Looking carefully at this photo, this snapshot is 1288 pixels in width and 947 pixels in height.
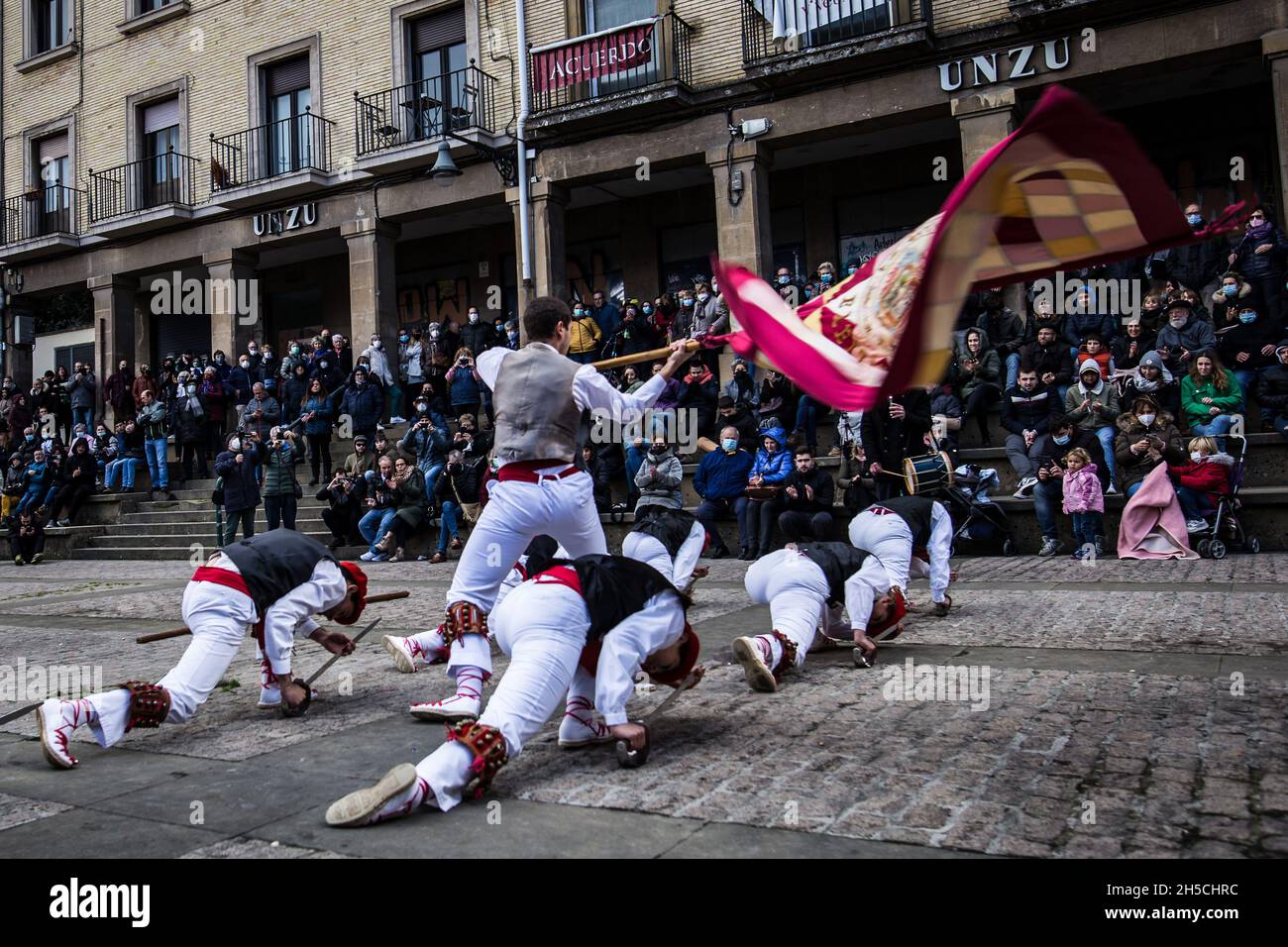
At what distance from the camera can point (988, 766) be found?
12.9 feet

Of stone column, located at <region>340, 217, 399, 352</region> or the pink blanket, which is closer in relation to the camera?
the pink blanket

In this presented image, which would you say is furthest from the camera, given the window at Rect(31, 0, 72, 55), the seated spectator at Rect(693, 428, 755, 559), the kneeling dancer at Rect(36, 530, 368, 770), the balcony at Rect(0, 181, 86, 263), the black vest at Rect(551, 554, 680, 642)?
the window at Rect(31, 0, 72, 55)

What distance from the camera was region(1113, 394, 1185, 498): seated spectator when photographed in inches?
447

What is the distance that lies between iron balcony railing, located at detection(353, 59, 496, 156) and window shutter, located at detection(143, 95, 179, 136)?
5.89 meters

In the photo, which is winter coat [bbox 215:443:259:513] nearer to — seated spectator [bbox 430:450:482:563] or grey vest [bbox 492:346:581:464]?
seated spectator [bbox 430:450:482:563]

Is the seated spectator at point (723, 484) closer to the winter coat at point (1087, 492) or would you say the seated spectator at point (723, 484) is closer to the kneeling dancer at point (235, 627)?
the winter coat at point (1087, 492)

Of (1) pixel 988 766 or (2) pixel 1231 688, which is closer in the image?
(1) pixel 988 766

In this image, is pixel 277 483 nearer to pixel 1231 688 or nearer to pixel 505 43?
pixel 505 43

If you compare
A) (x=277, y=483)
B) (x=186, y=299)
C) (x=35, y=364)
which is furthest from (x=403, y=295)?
(x=35, y=364)

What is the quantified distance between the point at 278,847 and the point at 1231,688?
169 inches

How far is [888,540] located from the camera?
6.86 m

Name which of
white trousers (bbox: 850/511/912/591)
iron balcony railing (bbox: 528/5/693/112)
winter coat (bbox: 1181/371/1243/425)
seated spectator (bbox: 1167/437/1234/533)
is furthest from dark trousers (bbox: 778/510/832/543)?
iron balcony railing (bbox: 528/5/693/112)

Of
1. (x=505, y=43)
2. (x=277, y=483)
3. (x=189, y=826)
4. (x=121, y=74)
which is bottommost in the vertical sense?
(x=189, y=826)

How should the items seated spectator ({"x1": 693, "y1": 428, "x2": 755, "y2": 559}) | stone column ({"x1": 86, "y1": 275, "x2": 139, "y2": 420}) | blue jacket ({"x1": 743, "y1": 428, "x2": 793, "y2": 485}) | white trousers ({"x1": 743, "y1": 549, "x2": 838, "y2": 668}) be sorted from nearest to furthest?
1. white trousers ({"x1": 743, "y1": 549, "x2": 838, "y2": 668})
2. blue jacket ({"x1": 743, "y1": 428, "x2": 793, "y2": 485})
3. seated spectator ({"x1": 693, "y1": 428, "x2": 755, "y2": 559})
4. stone column ({"x1": 86, "y1": 275, "x2": 139, "y2": 420})
